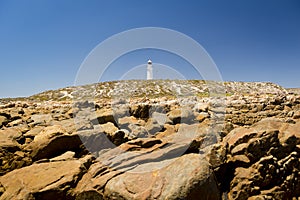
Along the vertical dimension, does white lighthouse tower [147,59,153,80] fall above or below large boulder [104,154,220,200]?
above

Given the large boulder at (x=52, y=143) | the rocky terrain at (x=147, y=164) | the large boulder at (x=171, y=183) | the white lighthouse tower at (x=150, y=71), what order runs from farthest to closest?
the white lighthouse tower at (x=150, y=71) → the large boulder at (x=52, y=143) → the rocky terrain at (x=147, y=164) → the large boulder at (x=171, y=183)

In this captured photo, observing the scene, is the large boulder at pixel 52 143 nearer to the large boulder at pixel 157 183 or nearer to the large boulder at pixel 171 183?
the large boulder at pixel 157 183

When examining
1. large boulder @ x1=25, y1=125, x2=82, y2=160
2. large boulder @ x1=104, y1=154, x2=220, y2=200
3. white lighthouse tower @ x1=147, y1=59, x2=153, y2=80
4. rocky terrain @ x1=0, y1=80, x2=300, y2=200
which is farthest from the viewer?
white lighthouse tower @ x1=147, y1=59, x2=153, y2=80

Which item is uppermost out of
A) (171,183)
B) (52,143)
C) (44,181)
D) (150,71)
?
(150,71)

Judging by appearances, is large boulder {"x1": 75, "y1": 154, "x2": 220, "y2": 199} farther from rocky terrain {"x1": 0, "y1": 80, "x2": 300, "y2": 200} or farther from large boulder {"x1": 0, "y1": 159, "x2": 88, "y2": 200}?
large boulder {"x1": 0, "y1": 159, "x2": 88, "y2": 200}

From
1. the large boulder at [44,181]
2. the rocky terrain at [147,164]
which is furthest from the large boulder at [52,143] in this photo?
the large boulder at [44,181]

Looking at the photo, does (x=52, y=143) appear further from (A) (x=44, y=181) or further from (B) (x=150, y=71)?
(B) (x=150, y=71)

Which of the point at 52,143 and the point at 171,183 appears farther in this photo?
the point at 52,143

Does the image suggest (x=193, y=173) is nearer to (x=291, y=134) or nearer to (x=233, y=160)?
(x=233, y=160)

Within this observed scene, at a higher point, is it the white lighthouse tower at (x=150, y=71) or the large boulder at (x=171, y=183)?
the white lighthouse tower at (x=150, y=71)

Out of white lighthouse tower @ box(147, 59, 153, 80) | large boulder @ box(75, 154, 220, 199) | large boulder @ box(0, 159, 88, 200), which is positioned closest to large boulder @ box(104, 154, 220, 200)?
large boulder @ box(75, 154, 220, 199)

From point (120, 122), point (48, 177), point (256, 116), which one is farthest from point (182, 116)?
point (48, 177)

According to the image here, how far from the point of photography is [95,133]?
1041 cm

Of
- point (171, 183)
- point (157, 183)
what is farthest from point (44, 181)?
point (171, 183)
